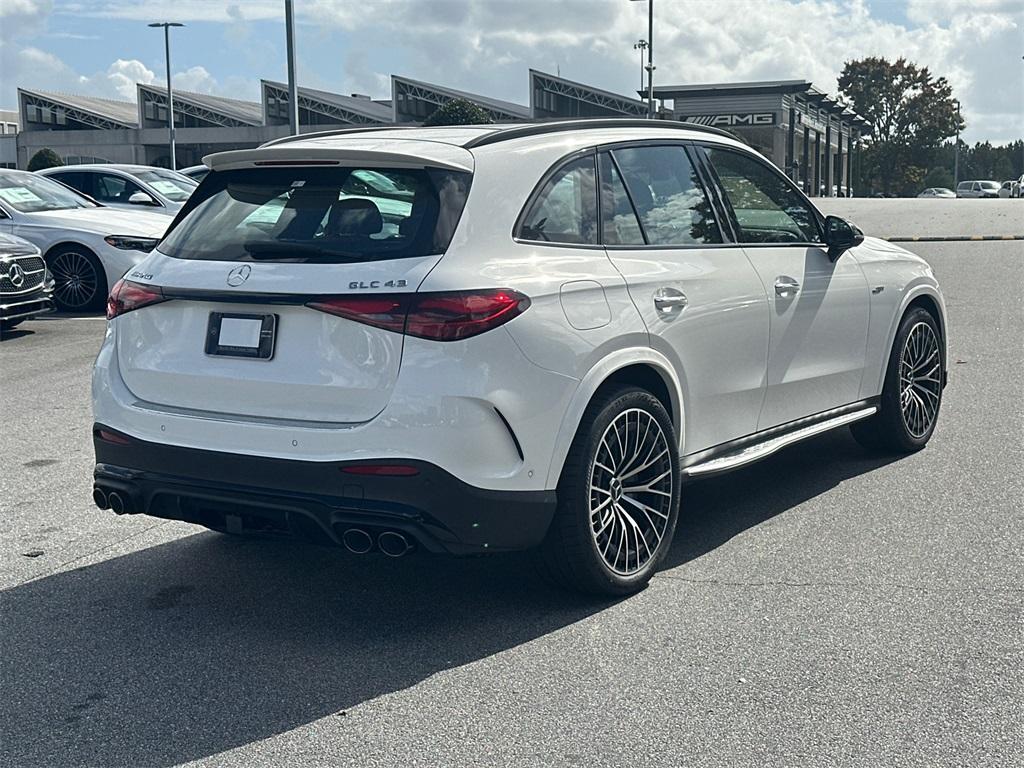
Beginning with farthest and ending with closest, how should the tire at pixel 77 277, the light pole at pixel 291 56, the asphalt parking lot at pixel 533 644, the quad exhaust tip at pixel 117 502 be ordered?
the light pole at pixel 291 56
the tire at pixel 77 277
the quad exhaust tip at pixel 117 502
the asphalt parking lot at pixel 533 644

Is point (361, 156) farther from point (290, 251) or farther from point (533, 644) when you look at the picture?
point (533, 644)

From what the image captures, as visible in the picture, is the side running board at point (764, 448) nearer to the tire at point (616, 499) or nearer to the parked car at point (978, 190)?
the tire at point (616, 499)

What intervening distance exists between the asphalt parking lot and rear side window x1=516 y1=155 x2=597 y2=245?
136 centimetres

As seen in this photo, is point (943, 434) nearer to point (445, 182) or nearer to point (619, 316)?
point (619, 316)

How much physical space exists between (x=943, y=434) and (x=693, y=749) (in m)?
4.63

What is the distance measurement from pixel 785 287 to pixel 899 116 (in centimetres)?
10055

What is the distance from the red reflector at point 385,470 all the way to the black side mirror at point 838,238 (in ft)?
9.90

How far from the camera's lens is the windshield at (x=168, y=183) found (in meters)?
17.8

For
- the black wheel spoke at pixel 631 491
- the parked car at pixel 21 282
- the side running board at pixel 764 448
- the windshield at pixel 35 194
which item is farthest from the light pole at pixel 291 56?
the black wheel spoke at pixel 631 491

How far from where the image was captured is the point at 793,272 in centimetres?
598

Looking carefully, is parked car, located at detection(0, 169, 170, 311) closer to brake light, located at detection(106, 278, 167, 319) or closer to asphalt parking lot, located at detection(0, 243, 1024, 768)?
asphalt parking lot, located at detection(0, 243, 1024, 768)

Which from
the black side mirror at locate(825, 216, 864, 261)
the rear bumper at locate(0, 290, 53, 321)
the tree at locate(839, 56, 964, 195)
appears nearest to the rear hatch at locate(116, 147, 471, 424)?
the black side mirror at locate(825, 216, 864, 261)

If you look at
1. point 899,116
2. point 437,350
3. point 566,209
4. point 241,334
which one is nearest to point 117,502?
point 241,334

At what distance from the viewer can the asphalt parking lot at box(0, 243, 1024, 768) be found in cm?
362
